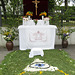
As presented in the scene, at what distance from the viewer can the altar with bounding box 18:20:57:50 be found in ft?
17.7

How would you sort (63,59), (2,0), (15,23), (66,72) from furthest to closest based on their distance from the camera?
(2,0)
(15,23)
(63,59)
(66,72)

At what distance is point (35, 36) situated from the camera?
5.41 m

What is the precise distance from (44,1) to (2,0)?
2.49m

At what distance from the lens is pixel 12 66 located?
372 cm

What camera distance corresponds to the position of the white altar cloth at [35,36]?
540 cm

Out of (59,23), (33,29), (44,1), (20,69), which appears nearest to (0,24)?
(33,29)

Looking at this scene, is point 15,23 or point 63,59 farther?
point 15,23

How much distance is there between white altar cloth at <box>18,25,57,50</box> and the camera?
213 inches

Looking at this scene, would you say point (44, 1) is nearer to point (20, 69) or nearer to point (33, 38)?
point (33, 38)

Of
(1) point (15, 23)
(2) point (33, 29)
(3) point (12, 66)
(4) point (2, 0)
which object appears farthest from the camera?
(4) point (2, 0)

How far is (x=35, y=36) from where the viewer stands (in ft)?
17.7

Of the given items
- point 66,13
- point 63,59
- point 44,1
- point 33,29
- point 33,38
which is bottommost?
point 63,59

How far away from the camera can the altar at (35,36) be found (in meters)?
5.39

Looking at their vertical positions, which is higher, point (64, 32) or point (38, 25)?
point (38, 25)
